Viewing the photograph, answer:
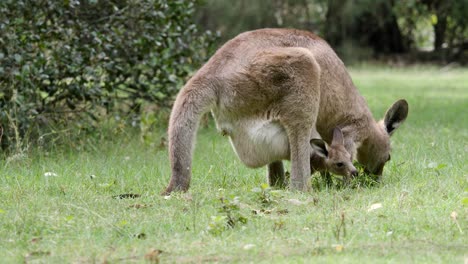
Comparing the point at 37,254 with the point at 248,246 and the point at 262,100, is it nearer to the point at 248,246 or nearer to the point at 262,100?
the point at 248,246

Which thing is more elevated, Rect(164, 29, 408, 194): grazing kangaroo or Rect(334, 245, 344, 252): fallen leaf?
Rect(164, 29, 408, 194): grazing kangaroo

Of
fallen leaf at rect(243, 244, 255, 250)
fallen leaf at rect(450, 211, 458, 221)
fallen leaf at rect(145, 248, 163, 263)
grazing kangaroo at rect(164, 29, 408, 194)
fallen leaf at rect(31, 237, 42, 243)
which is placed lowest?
fallen leaf at rect(450, 211, 458, 221)

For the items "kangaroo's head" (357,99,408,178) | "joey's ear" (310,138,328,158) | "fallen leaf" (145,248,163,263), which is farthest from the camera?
"kangaroo's head" (357,99,408,178)

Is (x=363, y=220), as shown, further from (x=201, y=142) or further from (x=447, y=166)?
(x=201, y=142)

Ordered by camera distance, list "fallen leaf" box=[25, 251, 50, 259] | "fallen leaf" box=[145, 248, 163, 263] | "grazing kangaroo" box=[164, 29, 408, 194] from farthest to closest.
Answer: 1. "grazing kangaroo" box=[164, 29, 408, 194]
2. "fallen leaf" box=[25, 251, 50, 259]
3. "fallen leaf" box=[145, 248, 163, 263]

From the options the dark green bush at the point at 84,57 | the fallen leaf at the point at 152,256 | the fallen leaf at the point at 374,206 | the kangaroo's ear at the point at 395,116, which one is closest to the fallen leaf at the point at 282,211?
the fallen leaf at the point at 374,206

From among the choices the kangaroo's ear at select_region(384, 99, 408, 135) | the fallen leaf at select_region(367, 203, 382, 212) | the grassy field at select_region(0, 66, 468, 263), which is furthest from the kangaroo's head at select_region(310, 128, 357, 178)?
the fallen leaf at select_region(367, 203, 382, 212)

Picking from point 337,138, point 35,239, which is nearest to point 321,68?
point 337,138

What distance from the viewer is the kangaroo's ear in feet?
21.9

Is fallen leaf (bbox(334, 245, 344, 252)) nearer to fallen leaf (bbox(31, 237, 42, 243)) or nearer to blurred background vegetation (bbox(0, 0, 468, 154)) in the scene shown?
fallen leaf (bbox(31, 237, 42, 243))

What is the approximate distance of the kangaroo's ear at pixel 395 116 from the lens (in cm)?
667

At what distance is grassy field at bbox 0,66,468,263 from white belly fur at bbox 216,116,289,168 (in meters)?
0.27

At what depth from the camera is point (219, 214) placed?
5.07 metres

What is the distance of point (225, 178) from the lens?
6.57 metres
